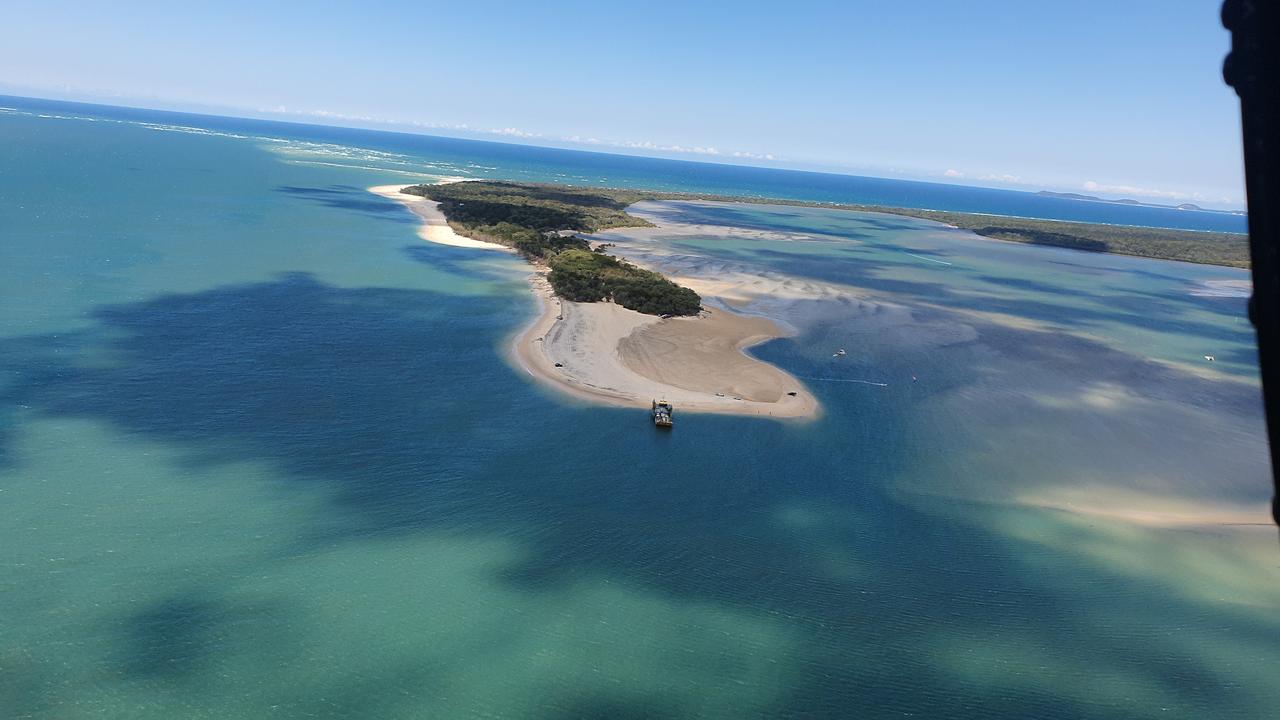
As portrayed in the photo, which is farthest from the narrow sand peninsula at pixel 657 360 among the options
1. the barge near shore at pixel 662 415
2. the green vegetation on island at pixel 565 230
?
the green vegetation on island at pixel 565 230

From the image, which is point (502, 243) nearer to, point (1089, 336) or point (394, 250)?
point (394, 250)

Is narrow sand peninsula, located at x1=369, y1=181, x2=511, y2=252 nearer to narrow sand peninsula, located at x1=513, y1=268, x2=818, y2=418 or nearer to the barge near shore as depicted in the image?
narrow sand peninsula, located at x1=513, y1=268, x2=818, y2=418

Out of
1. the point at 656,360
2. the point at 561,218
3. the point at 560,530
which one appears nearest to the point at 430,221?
the point at 561,218

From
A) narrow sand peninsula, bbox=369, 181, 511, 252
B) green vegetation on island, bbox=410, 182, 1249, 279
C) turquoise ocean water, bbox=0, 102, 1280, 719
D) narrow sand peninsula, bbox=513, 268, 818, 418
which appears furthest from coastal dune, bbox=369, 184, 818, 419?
green vegetation on island, bbox=410, 182, 1249, 279

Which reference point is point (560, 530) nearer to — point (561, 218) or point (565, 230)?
point (565, 230)

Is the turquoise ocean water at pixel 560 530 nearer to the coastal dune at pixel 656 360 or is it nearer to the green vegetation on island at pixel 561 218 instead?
the coastal dune at pixel 656 360

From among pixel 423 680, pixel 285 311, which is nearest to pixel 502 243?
pixel 285 311
